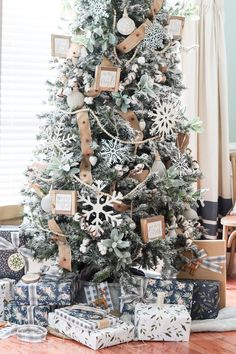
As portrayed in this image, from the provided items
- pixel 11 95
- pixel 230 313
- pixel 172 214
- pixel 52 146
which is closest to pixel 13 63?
pixel 11 95

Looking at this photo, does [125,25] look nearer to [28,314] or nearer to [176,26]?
[176,26]

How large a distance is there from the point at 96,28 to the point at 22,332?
5.36 feet

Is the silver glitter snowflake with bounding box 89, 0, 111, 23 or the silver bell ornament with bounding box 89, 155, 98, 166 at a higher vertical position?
the silver glitter snowflake with bounding box 89, 0, 111, 23

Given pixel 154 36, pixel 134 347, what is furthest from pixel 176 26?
pixel 134 347

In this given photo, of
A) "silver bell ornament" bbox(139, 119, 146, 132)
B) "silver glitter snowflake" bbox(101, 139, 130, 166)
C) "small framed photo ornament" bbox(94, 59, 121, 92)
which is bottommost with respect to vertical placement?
"silver glitter snowflake" bbox(101, 139, 130, 166)

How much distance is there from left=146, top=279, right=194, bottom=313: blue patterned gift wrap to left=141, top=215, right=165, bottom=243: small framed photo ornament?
0.26 meters

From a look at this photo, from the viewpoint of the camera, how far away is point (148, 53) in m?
3.59

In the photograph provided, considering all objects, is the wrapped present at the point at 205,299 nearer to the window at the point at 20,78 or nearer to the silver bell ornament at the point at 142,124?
the silver bell ornament at the point at 142,124

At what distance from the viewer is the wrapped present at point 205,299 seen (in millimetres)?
3717

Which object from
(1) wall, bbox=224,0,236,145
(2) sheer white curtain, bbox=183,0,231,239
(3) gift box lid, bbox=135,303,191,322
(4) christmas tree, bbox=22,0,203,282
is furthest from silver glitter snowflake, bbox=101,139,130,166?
(1) wall, bbox=224,0,236,145

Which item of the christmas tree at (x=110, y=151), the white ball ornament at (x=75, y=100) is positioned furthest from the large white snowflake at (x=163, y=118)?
the white ball ornament at (x=75, y=100)

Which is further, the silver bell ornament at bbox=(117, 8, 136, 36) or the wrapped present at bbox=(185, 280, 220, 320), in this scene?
the wrapped present at bbox=(185, 280, 220, 320)

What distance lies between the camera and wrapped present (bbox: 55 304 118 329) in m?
3.36

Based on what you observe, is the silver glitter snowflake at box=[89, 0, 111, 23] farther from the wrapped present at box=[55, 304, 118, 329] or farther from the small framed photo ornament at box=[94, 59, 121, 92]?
the wrapped present at box=[55, 304, 118, 329]
